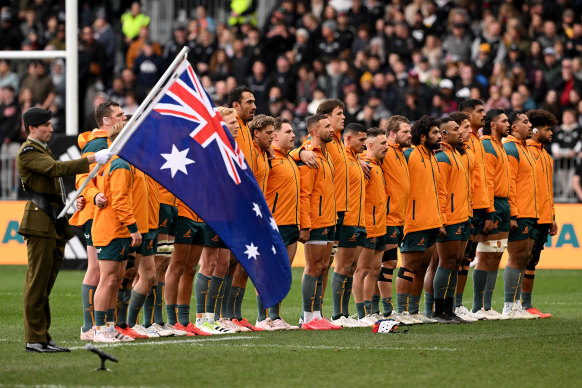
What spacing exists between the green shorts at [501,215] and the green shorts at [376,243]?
5.63ft

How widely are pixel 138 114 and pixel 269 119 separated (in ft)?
11.5

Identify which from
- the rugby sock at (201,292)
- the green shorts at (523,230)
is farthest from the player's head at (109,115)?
the green shorts at (523,230)

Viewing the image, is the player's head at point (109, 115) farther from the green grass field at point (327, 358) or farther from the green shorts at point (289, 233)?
the green shorts at point (289, 233)

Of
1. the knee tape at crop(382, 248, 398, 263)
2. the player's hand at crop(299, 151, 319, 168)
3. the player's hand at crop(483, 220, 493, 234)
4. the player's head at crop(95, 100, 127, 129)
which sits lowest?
the knee tape at crop(382, 248, 398, 263)

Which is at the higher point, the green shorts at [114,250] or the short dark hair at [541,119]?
the short dark hair at [541,119]

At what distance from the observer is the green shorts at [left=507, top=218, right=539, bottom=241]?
49.6ft

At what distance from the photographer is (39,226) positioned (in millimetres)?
10414

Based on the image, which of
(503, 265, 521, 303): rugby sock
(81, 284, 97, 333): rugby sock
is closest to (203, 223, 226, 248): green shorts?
(81, 284, 97, 333): rugby sock

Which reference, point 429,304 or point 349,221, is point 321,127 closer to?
point 349,221

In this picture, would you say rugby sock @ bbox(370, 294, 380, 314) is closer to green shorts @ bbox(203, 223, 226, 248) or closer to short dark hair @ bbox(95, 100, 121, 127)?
green shorts @ bbox(203, 223, 226, 248)

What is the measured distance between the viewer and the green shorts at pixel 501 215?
49.0ft

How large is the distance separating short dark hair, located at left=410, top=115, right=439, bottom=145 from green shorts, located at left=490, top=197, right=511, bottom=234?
141cm

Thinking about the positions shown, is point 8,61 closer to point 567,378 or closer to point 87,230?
point 87,230

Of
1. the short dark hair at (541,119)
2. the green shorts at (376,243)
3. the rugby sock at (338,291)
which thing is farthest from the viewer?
the short dark hair at (541,119)
